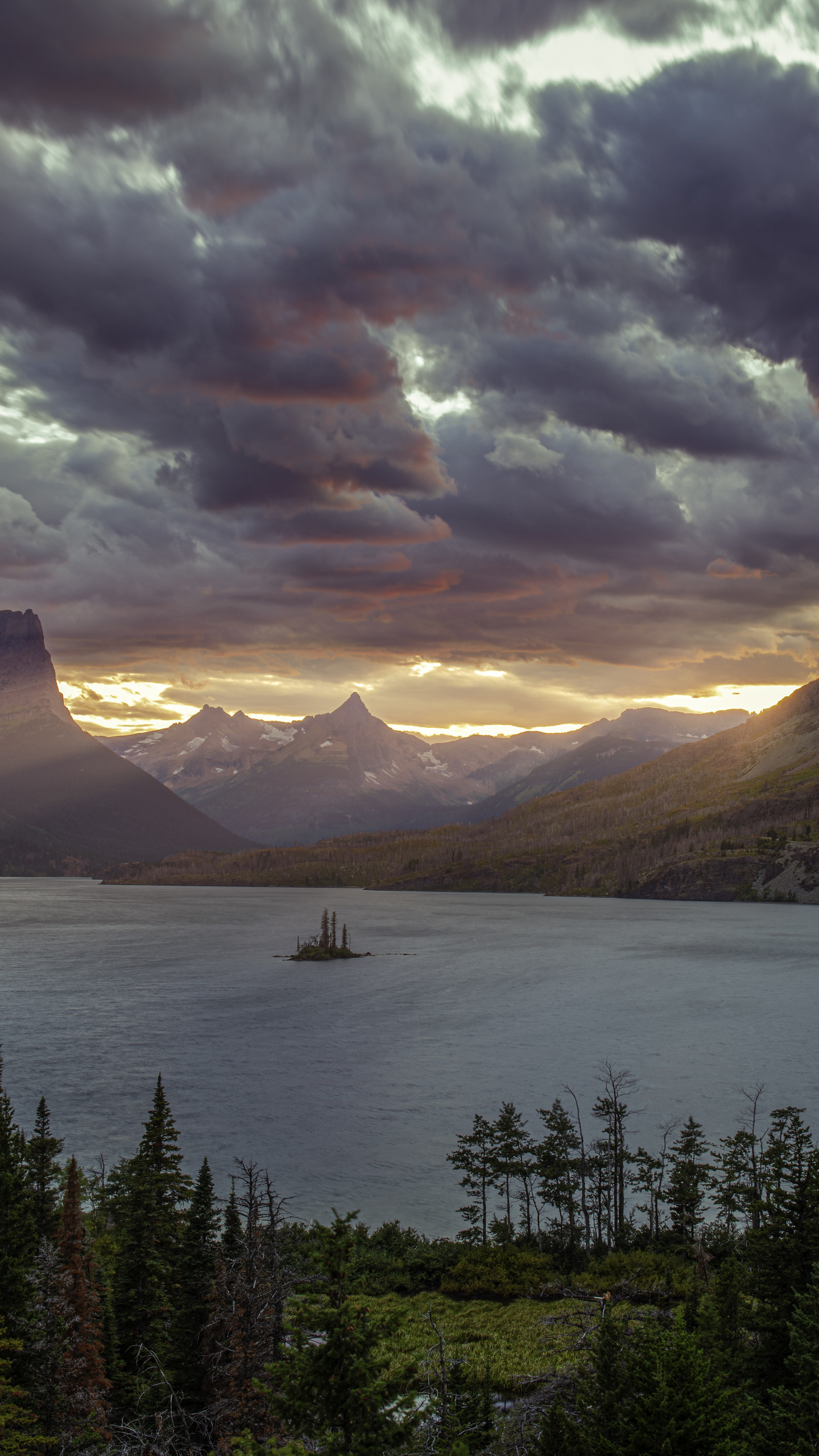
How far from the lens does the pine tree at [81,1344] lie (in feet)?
93.0

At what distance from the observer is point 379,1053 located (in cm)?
11194

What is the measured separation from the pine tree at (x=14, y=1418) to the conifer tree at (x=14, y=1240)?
80.8 inches

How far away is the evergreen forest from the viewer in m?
15.7

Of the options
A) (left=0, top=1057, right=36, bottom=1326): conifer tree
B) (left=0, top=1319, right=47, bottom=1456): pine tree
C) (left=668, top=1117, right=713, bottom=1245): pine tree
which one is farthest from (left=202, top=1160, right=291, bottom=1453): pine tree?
(left=668, top=1117, right=713, bottom=1245): pine tree

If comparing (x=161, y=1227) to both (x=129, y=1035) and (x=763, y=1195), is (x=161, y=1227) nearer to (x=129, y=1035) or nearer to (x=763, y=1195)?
(x=763, y=1195)

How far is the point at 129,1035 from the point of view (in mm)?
123000

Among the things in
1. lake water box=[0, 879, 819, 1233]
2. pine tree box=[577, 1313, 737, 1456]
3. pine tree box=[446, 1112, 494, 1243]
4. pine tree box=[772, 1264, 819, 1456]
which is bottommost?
lake water box=[0, 879, 819, 1233]

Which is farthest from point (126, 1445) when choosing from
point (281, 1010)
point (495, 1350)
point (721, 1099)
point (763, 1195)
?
point (281, 1010)

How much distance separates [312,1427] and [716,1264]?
1567 inches

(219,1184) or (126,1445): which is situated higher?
(126,1445)

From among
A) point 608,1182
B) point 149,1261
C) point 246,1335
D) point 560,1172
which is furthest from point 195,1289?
point 608,1182

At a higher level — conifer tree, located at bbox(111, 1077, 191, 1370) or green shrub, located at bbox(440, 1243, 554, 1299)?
conifer tree, located at bbox(111, 1077, 191, 1370)

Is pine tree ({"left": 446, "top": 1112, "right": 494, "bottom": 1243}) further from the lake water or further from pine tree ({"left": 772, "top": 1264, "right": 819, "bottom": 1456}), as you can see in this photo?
pine tree ({"left": 772, "top": 1264, "right": 819, "bottom": 1456})

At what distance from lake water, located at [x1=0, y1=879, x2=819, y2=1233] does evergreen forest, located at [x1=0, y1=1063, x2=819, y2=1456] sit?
662 cm
